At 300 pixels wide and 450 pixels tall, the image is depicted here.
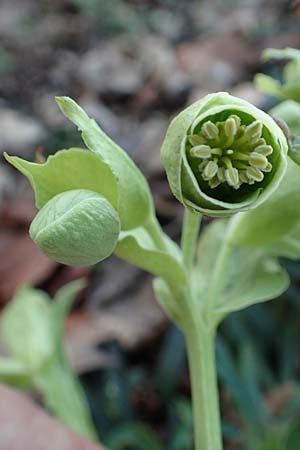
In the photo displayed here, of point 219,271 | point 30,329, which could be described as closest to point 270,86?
point 219,271

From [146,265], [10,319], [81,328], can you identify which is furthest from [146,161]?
[146,265]

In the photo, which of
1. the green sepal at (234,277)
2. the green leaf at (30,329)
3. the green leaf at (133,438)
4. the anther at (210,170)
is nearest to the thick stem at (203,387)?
the green sepal at (234,277)

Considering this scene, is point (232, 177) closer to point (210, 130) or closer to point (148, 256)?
point (210, 130)

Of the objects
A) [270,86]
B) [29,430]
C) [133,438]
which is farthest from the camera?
[133,438]

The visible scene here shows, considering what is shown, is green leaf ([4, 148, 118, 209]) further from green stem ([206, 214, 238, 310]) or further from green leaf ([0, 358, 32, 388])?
green leaf ([0, 358, 32, 388])

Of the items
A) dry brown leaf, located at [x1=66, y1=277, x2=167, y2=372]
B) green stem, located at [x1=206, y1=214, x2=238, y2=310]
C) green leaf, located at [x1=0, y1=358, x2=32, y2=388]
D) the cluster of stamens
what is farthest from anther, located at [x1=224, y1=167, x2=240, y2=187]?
dry brown leaf, located at [x1=66, y1=277, x2=167, y2=372]

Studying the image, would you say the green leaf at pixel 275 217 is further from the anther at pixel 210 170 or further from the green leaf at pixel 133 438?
the green leaf at pixel 133 438
